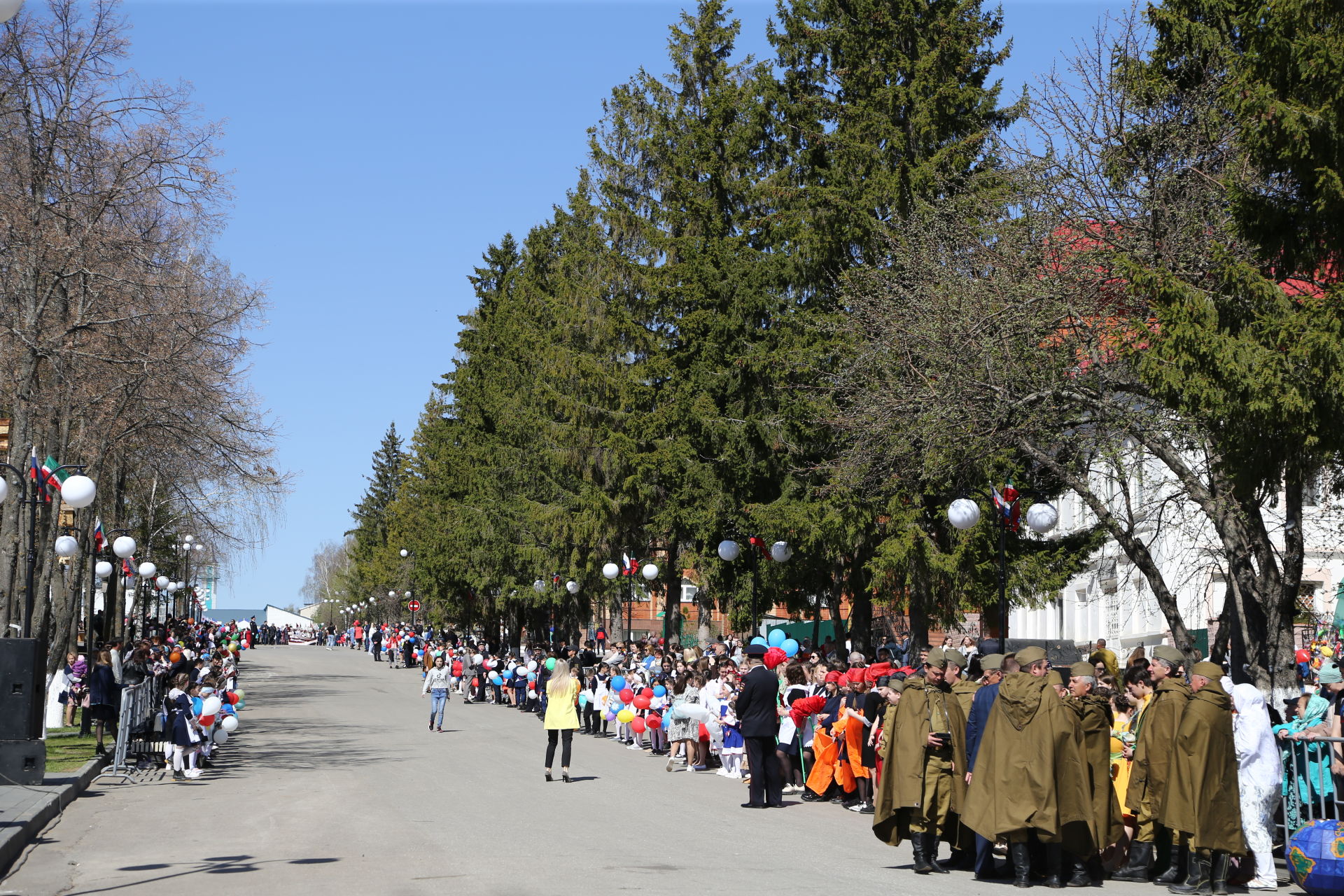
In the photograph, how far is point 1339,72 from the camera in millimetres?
12289

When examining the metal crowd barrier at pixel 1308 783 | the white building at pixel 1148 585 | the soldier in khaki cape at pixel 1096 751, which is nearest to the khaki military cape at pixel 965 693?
the soldier in khaki cape at pixel 1096 751

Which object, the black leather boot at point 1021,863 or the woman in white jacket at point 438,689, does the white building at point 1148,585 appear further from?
the black leather boot at point 1021,863

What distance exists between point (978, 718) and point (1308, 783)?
2.77 m

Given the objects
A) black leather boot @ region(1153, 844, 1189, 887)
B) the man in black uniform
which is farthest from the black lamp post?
black leather boot @ region(1153, 844, 1189, 887)

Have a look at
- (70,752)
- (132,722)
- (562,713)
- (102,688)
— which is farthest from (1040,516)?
(70,752)

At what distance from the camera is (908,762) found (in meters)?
11.4

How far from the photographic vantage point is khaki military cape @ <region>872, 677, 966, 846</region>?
1130cm

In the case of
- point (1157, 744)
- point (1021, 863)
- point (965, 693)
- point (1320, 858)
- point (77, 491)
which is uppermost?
point (77, 491)

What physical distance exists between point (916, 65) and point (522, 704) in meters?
19.1

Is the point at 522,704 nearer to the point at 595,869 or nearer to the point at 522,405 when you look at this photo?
the point at 522,405

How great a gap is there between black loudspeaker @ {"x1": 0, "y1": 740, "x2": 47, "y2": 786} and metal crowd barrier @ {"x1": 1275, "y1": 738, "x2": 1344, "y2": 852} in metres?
13.0

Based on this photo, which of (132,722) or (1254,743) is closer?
(1254,743)

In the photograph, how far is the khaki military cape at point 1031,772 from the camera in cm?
1031

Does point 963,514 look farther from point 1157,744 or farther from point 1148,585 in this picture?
point 1148,585
